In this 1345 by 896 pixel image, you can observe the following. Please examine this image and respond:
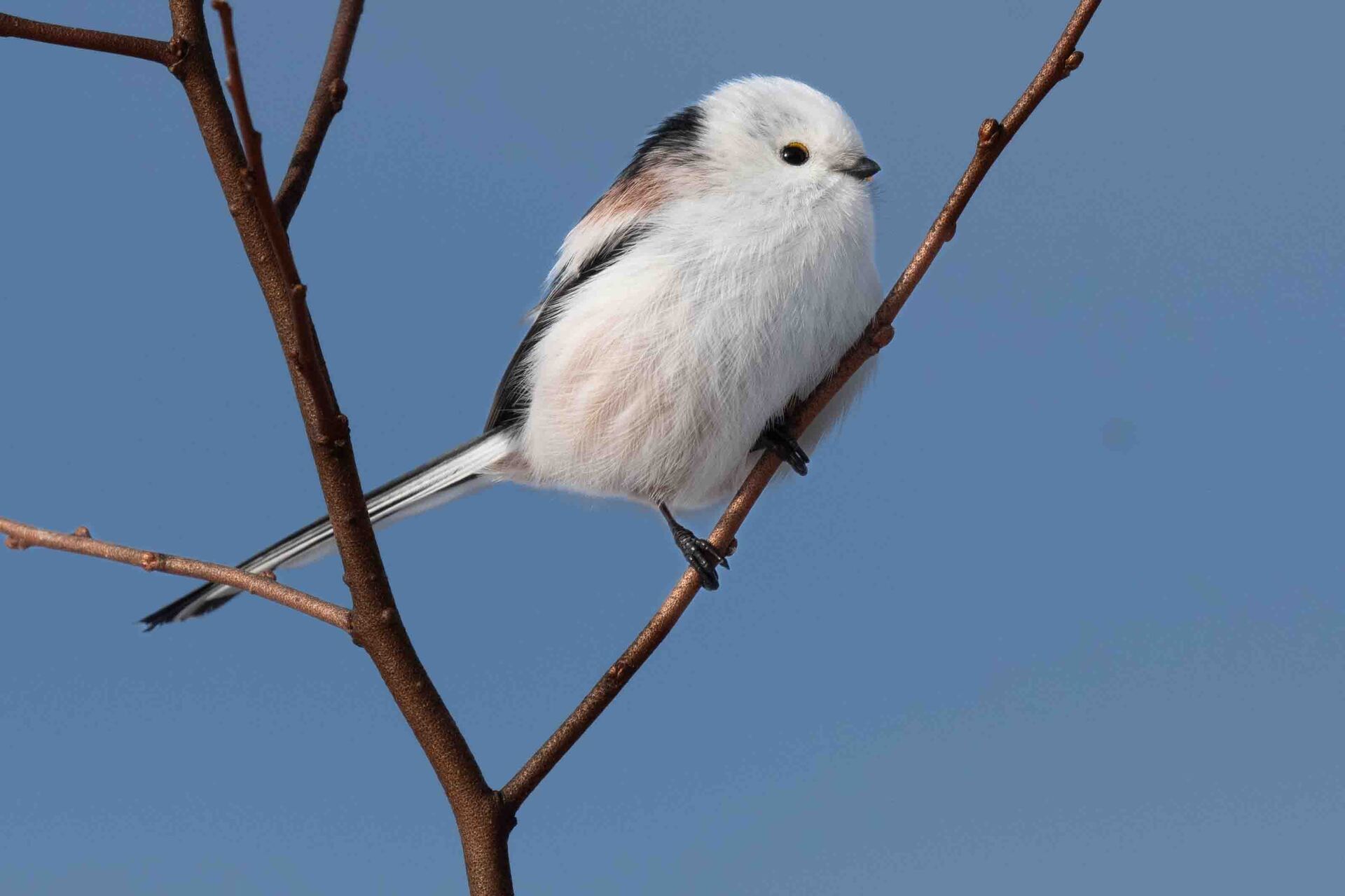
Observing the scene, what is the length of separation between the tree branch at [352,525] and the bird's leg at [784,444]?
588 mm

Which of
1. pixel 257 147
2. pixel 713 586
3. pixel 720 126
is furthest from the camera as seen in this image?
pixel 720 126

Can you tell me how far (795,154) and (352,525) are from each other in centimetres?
77

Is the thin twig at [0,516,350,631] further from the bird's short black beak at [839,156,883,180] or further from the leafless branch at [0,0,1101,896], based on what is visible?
the bird's short black beak at [839,156,883,180]

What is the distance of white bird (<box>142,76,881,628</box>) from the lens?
1.46m

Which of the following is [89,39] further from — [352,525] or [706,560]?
[706,560]

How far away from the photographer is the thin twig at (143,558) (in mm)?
1165

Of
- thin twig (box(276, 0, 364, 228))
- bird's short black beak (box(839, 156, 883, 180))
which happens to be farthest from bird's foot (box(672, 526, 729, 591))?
thin twig (box(276, 0, 364, 228))

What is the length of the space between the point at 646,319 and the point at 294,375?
0.52m

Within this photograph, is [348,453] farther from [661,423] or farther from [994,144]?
[994,144]

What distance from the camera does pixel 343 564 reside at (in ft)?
3.75

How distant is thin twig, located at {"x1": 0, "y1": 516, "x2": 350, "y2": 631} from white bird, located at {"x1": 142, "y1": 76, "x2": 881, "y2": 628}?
0.67 ft

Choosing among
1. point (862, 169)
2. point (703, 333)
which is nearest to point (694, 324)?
point (703, 333)

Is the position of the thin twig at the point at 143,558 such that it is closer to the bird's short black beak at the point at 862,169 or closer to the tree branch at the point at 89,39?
the tree branch at the point at 89,39

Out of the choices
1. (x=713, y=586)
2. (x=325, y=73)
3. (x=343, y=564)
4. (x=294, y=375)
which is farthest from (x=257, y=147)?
(x=713, y=586)
